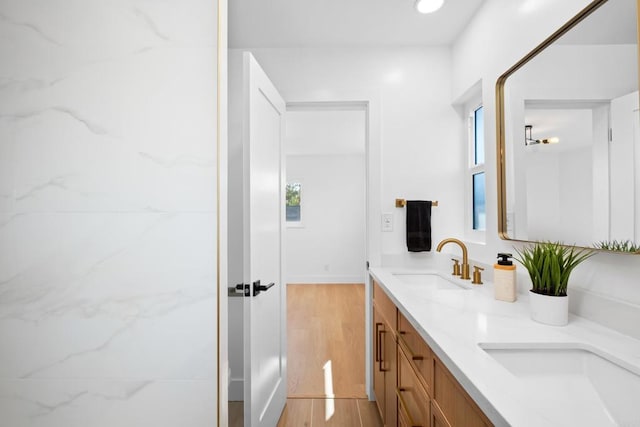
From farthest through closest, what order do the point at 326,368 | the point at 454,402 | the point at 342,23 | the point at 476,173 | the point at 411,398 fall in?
the point at 326,368, the point at 476,173, the point at 342,23, the point at 411,398, the point at 454,402

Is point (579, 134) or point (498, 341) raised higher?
point (579, 134)

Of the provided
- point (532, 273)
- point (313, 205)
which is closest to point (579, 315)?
point (532, 273)

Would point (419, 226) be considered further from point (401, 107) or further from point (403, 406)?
point (403, 406)

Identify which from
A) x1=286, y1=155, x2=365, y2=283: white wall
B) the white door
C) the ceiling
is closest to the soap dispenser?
the white door

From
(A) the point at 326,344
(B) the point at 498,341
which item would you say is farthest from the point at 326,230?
(B) the point at 498,341

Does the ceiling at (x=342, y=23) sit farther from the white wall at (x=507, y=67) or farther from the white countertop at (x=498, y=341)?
the white countertop at (x=498, y=341)

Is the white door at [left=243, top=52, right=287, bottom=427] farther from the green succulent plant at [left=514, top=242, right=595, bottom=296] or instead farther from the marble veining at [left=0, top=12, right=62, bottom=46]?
the green succulent plant at [left=514, top=242, right=595, bottom=296]

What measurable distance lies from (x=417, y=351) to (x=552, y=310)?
1.46 feet

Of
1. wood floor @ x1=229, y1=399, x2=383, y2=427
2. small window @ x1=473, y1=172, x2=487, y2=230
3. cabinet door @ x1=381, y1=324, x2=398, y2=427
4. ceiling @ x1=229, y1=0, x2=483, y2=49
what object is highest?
ceiling @ x1=229, y1=0, x2=483, y2=49

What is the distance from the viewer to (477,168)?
1.92 meters

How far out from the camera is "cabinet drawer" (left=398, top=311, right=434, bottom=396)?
2.96 feet

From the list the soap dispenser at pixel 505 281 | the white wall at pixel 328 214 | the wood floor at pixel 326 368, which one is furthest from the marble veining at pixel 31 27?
the white wall at pixel 328 214

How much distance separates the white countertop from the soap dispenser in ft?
0.10

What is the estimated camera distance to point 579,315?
104 cm
